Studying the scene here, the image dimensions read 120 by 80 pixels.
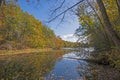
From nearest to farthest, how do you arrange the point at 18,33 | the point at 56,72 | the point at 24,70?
the point at 56,72 → the point at 24,70 → the point at 18,33

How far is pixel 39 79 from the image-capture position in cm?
1380

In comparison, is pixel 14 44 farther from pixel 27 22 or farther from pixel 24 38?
pixel 27 22

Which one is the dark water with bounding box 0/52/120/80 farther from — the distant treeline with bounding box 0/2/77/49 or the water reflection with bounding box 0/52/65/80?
the distant treeline with bounding box 0/2/77/49

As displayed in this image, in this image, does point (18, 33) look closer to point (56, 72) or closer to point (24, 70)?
point (24, 70)

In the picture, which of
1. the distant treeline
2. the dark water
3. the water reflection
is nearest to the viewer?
the dark water

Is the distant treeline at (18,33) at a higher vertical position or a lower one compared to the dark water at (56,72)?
higher

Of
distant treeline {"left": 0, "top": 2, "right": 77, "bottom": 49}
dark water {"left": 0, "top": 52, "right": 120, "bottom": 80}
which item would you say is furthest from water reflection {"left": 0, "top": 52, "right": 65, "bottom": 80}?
distant treeline {"left": 0, "top": 2, "right": 77, "bottom": 49}

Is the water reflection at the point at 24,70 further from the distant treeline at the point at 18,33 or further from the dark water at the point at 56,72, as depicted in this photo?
the distant treeline at the point at 18,33

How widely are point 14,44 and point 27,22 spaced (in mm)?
13839

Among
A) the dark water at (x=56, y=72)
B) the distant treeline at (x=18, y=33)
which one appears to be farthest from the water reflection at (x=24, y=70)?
the distant treeline at (x=18, y=33)

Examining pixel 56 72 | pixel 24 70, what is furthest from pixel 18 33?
pixel 56 72

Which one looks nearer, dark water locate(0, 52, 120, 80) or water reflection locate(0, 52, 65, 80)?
dark water locate(0, 52, 120, 80)

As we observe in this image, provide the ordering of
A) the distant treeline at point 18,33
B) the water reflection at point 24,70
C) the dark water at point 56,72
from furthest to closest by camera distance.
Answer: the distant treeline at point 18,33 < the water reflection at point 24,70 < the dark water at point 56,72

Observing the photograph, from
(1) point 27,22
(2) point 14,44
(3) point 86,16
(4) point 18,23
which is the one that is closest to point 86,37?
(3) point 86,16
